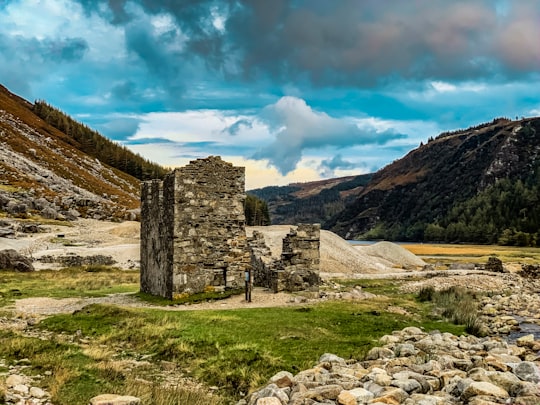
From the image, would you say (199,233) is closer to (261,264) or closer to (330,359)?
(261,264)

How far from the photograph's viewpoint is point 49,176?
371 feet

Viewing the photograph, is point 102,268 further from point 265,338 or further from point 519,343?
point 519,343

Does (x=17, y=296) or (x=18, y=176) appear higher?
(x=18, y=176)

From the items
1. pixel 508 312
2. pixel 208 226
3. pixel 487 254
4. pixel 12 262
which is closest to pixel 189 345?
pixel 208 226

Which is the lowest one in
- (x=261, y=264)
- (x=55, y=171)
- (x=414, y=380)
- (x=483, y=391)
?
(x=414, y=380)

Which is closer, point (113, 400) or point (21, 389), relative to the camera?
point (113, 400)

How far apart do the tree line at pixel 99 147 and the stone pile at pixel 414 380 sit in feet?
494

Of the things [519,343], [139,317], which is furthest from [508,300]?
[139,317]

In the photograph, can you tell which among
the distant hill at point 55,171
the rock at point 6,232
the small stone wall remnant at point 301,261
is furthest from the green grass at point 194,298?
the distant hill at point 55,171

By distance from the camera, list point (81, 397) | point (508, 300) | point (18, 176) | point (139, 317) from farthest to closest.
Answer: point (18, 176) → point (508, 300) → point (139, 317) → point (81, 397)

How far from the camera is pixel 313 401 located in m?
10.1

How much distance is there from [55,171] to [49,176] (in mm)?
8712

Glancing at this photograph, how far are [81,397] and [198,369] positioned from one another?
3459 mm

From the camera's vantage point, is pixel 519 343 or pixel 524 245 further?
pixel 524 245
